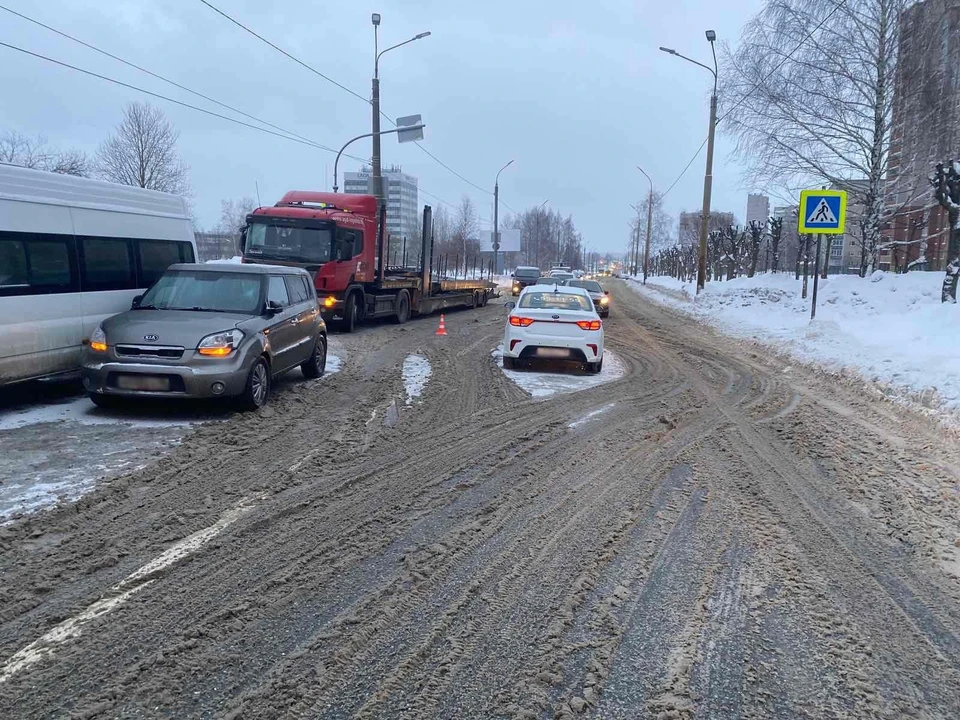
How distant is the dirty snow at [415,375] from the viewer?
10448 millimetres

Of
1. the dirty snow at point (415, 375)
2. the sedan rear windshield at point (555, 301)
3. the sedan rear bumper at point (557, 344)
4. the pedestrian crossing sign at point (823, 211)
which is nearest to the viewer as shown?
the dirty snow at point (415, 375)

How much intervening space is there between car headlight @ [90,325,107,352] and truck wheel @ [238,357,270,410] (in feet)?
4.98

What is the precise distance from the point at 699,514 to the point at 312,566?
281 centimetres

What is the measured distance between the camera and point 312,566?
14.5ft

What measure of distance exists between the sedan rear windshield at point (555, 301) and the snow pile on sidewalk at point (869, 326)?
4.48 meters

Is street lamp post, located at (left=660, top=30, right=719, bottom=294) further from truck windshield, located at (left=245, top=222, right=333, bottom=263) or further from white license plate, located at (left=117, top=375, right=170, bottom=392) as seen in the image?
white license plate, located at (left=117, top=375, right=170, bottom=392)

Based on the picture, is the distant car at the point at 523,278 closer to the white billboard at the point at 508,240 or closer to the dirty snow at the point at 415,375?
the dirty snow at the point at 415,375

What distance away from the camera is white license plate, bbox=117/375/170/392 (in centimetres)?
802

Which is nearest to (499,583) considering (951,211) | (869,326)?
(869,326)

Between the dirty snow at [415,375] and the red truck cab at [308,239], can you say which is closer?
the dirty snow at [415,375]

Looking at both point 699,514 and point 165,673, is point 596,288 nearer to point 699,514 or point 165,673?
point 699,514

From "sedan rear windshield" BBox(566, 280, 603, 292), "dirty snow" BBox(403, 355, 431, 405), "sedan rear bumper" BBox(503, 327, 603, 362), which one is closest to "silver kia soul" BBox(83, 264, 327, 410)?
"dirty snow" BBox(403, 355, 431, 405)

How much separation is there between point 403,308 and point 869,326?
12.6 meters

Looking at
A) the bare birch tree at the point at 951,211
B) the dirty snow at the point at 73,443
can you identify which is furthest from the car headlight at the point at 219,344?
the bare birch tree at the point at 951,211
